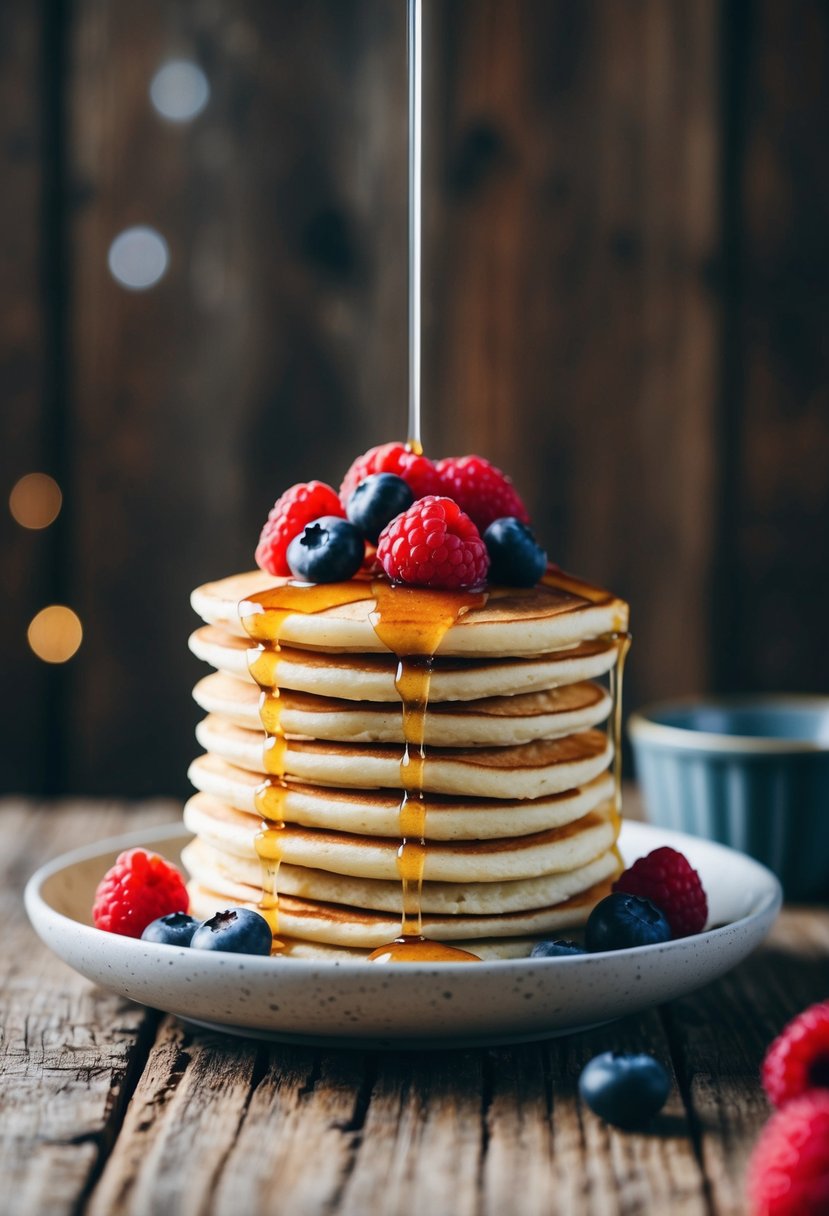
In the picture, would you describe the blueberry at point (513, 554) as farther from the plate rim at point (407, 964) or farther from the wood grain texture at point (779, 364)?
the wood grain texture at point (779, 364)

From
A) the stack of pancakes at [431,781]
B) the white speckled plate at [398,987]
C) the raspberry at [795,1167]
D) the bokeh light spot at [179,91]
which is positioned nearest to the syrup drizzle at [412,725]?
the stack of pancakes at [431,781]

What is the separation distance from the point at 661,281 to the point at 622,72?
42 centimetres

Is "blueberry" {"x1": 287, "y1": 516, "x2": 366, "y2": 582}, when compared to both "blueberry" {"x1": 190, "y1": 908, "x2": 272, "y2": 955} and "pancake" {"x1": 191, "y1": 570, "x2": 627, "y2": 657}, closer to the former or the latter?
"pancake" {"x1": 191, "y1": 570, "x2": 627, "y2": 657}

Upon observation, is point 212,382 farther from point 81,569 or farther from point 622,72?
point 622,72

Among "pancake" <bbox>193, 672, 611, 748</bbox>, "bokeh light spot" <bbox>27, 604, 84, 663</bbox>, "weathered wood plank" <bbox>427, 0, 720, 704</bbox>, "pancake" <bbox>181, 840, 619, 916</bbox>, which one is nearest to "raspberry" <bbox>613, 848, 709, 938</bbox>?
"pancake" <bbox>181, 840, 619, 916</bbox>

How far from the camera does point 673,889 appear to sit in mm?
1409

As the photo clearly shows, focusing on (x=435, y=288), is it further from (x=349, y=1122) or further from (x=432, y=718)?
(x=349, y=1122)

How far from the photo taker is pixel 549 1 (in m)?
2.77

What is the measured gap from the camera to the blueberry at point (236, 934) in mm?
1255

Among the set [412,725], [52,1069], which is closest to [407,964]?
[412,725]

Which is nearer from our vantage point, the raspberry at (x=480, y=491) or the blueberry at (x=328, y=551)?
the blueberry at (x=328, y=551)

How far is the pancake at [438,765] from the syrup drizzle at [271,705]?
0.02m

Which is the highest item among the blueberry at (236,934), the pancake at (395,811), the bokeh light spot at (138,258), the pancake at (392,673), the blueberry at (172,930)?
the bokeh light spot at (138,258)

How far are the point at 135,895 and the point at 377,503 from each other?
0.47 m
